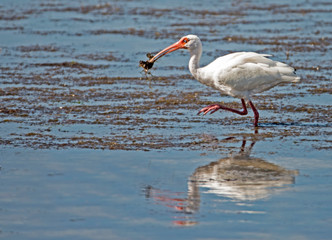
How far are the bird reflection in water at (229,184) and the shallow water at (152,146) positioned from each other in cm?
2

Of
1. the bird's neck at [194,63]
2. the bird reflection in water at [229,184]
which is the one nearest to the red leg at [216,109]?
the bird's neck at [194,63]

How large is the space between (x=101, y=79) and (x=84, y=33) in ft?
20.4

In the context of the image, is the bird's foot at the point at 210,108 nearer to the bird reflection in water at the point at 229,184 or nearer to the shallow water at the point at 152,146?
the shallow water at the point at 152,146

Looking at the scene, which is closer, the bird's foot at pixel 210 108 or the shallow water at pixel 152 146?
the shallow water at pixel 152 146

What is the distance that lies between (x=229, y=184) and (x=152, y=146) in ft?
6.14

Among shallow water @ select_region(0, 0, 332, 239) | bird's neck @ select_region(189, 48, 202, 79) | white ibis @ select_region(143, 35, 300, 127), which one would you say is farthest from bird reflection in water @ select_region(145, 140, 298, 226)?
bird's neck @ select_region(189, 48, 202, 79)

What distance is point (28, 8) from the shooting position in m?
26.0

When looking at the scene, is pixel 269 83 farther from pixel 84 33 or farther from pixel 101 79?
pixel 84 33

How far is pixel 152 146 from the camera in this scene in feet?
31.4

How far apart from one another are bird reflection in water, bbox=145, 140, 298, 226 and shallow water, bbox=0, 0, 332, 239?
20 mm

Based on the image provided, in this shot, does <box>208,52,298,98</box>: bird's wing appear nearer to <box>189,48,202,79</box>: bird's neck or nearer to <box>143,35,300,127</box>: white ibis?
<box>143,35,300,127</box>: white ibis

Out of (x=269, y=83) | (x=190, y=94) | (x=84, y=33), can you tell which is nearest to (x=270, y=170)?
(x=269, y=83)

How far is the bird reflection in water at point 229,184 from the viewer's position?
7.28 m

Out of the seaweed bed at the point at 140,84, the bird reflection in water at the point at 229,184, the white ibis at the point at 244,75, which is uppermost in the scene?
the white ibis at the point at 244,75
